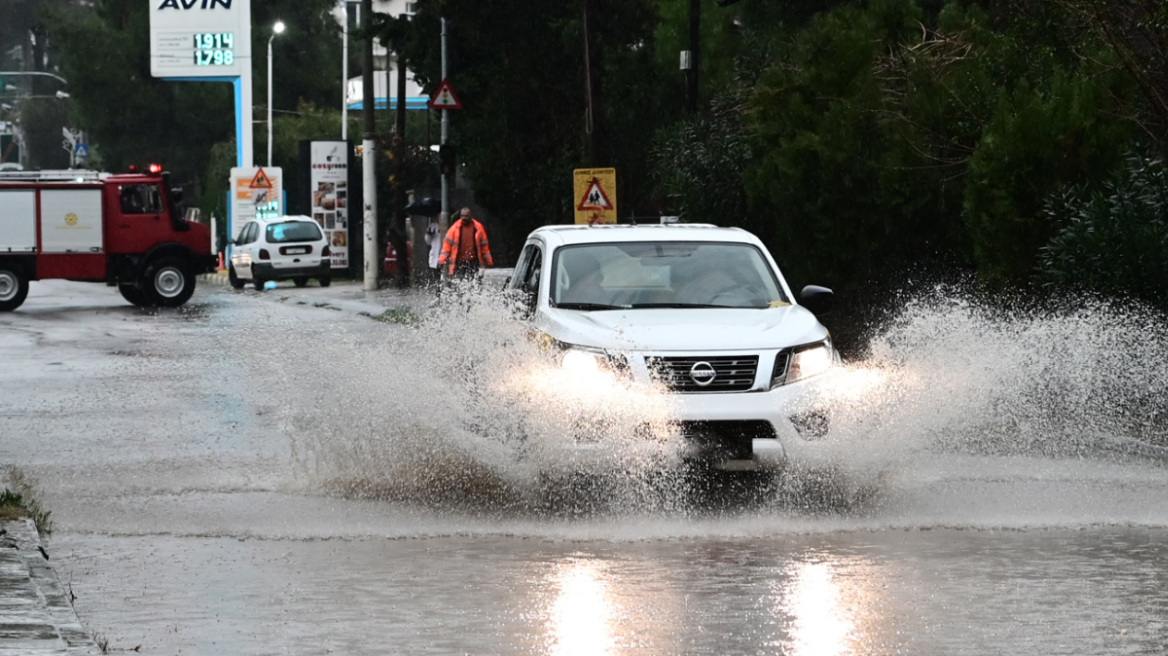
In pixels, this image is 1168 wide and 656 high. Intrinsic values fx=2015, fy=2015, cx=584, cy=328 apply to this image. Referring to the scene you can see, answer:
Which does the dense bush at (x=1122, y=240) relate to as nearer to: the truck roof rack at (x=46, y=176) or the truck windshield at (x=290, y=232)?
the truck roof rack at (x=46, y=176)

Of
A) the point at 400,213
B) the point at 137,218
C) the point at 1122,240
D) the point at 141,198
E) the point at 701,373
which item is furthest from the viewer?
the point at 400,213

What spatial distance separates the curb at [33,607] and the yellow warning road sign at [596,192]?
62.9 ft

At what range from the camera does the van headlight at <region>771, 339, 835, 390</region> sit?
10898 millimetres

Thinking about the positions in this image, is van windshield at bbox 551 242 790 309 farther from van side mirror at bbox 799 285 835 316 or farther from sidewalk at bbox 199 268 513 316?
sidewalk at bbox 199 268 513 316

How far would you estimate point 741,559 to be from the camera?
898cm

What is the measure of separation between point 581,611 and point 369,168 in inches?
1323

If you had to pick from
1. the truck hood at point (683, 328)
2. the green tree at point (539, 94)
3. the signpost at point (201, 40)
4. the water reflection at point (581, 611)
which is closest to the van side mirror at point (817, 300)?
the truck hood at point (683, 328)

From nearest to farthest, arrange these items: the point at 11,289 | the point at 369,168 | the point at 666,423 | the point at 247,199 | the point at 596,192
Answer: the point at 666,423 → the point at 596,192 → the point at 11,289 → the point at 369,168 → the point at 247,199

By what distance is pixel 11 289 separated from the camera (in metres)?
36.3

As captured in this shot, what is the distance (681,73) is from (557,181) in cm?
553

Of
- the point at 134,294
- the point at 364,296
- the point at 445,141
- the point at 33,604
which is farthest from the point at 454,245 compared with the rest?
the point at 33,604

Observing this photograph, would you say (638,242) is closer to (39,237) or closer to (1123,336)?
(1123,336)

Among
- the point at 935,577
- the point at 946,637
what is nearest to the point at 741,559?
the point at 935,577

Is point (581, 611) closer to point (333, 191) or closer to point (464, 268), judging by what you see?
point (464, 268)
